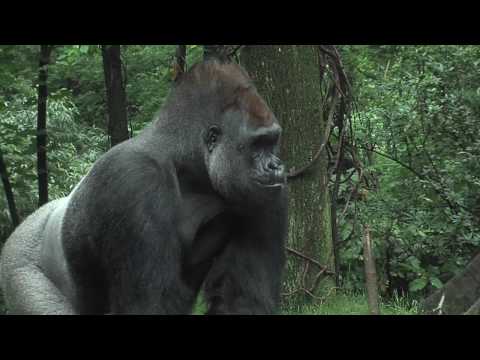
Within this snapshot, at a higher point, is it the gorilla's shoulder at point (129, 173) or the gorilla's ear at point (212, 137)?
the gorilla's ear at point (212, 137)

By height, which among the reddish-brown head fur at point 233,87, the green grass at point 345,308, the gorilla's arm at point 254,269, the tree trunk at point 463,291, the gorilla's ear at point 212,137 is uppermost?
the reddish-brown head fur at point 233,87

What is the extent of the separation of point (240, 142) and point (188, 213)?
48cm

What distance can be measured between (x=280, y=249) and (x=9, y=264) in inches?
70.0

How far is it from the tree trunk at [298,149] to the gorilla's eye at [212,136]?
58.6 inches

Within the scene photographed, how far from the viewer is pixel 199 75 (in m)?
3.62

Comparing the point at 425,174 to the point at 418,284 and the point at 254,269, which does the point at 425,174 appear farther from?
the point at 254,269

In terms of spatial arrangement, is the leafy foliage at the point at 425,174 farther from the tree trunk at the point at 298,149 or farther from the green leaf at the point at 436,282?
the tree trunk at the point at 298,149

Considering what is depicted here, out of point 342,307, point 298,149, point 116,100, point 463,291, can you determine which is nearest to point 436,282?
point 342,307

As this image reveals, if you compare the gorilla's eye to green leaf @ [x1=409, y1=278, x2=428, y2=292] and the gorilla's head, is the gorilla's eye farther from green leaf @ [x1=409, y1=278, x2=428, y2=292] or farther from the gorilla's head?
green leaf @ [x1=409, y1=278, x2=428, y2=292]

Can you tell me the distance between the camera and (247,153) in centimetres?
349

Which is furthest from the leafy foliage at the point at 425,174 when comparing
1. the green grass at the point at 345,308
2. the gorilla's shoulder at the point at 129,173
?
the gorilla's shoulder at the point at 129,173

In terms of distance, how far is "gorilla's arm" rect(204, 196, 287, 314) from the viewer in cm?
355

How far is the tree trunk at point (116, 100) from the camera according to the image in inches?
235

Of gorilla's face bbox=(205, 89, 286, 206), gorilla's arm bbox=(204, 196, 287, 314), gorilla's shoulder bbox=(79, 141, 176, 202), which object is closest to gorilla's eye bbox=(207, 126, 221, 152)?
gorilla's face bbox=(205, 89, 286, 206)
